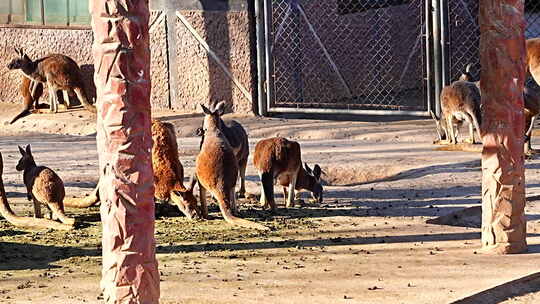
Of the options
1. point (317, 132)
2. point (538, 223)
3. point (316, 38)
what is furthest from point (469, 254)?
point (316, 38)

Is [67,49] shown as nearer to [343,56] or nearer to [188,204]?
[343,56]

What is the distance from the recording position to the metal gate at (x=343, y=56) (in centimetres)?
1570

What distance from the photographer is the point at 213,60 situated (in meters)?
15.9

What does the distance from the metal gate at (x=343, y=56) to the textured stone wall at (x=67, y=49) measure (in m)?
1.43

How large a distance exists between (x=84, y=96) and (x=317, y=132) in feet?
11.3

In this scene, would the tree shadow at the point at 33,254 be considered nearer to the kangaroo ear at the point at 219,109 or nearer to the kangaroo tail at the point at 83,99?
the kangaroo ear at the point at 219,109

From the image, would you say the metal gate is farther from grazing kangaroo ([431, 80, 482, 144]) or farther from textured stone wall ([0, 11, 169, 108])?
grazing kangaroo ([431, 80, 482, 144])

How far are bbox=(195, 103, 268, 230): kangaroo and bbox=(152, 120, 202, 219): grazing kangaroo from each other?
0.45ft

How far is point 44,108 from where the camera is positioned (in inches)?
659

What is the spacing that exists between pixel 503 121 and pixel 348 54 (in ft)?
28.8

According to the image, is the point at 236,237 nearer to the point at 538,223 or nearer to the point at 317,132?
the point at 538,223

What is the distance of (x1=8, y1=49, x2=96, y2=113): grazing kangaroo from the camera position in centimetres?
1606

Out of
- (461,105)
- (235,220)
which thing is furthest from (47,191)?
(461,105)

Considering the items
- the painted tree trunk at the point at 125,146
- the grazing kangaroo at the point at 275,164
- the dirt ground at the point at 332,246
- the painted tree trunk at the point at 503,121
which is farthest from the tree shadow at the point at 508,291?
the grazing kangaroo at the point at 275,164
